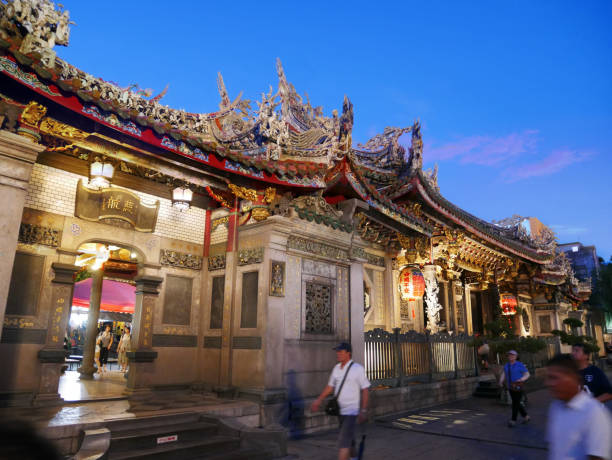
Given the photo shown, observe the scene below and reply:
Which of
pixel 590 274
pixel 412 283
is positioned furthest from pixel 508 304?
pixel 590 274

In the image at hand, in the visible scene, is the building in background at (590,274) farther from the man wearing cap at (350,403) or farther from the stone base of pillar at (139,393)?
the man wearing cap at (350,403)

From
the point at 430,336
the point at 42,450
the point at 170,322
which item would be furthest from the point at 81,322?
the point at 42,450

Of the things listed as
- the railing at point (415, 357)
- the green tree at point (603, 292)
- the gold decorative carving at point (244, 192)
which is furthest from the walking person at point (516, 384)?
the green tree at point (603, 292)

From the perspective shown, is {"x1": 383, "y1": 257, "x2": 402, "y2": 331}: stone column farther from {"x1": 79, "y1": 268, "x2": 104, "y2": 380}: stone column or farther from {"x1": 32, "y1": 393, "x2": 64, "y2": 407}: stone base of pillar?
{"x1": 32, "y1": 393, "x2": 64, "y2": 407}: stone base of pillar

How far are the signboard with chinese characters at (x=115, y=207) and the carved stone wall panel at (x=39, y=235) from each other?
0.51 meters

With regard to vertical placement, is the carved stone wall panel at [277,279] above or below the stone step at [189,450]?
above

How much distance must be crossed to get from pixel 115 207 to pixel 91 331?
5.65m

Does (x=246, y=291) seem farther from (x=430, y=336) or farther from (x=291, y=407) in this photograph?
(x=430, y=336)

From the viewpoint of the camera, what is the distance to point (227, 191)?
8.53 metres

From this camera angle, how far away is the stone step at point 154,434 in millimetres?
5094

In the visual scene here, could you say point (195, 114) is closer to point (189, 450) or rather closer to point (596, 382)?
point (189, 450)

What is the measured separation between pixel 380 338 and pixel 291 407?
3.50 meters

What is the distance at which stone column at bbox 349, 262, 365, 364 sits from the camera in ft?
30.8

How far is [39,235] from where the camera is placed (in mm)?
6910
